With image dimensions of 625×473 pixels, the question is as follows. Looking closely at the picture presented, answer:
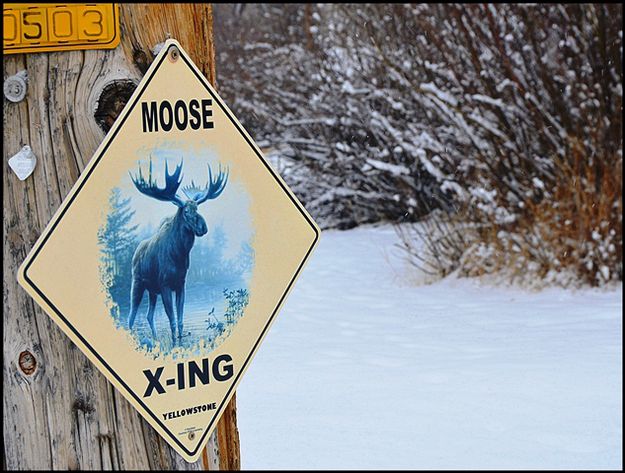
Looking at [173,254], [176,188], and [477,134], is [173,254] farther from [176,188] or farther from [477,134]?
[477,134]

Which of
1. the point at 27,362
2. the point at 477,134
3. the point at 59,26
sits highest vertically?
the point at 59,26

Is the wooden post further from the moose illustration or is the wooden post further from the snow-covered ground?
the snow-covered ground

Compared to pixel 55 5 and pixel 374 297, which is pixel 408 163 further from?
pixel 55 5

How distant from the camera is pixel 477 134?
7.80 meters

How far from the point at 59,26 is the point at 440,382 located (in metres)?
3.47

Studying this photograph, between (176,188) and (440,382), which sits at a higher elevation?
(176,188)

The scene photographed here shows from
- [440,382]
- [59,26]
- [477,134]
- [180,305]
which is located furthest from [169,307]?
[477,134]

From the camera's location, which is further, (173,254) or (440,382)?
(440,382)

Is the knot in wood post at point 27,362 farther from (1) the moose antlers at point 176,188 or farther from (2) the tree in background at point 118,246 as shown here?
(1) the moose antlers at point 176,188

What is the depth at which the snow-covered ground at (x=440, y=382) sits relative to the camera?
3701 millimetres

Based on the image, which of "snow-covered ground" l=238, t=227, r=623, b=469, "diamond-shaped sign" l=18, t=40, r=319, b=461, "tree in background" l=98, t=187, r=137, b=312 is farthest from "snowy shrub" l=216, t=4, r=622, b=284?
"tree in background" l=98, t=187, r=137, b=312

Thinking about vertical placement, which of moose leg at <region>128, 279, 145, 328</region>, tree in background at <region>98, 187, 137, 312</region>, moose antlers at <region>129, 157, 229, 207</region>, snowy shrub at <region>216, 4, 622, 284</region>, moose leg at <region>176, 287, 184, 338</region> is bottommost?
snowy shrub at <region>216, 4, 622, 284</region>

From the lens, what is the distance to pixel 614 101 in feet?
23.7

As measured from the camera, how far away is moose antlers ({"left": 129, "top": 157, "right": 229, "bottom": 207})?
57.2 inches
